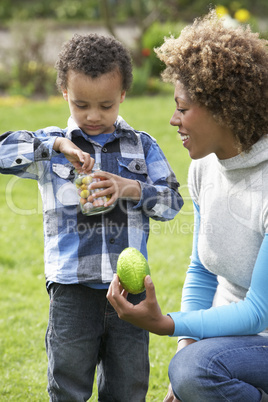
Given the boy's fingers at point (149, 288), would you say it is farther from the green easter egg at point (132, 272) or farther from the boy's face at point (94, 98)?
the boy's face at point (94, 98)

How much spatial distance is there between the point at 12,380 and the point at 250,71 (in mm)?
2156

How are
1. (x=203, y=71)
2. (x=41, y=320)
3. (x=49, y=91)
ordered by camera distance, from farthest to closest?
1. (x=49, y=91)
2. (x=41, y=320)
3. (x=203, y=71)

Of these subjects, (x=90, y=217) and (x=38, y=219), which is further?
(x=38, y=219)

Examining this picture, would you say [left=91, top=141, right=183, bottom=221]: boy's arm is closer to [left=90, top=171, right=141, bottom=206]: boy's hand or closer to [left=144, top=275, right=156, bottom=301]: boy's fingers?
[left=90, top=171, right=141, bottom=206]: boy's hand

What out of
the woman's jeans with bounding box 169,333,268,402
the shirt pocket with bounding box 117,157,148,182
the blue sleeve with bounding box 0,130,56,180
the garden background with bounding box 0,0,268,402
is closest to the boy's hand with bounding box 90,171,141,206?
the shirt pocket with bounding box 117,157,148,182

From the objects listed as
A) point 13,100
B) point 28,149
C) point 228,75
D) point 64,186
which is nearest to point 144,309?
point 64,186

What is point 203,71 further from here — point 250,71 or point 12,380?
point 12,380

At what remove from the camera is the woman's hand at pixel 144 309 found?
7.29 ft

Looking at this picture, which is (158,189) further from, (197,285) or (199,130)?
(197,285)

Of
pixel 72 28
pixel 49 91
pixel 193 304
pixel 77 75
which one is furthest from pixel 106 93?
pixel 72 28

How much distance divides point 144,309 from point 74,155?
704mm

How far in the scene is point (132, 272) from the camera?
2295 mm

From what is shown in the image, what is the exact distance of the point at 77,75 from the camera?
→ 8.38 ft

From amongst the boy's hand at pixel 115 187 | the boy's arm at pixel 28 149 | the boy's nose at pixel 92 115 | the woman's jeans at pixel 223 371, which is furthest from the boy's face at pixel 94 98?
the woman's jeans at pixel 223 371
